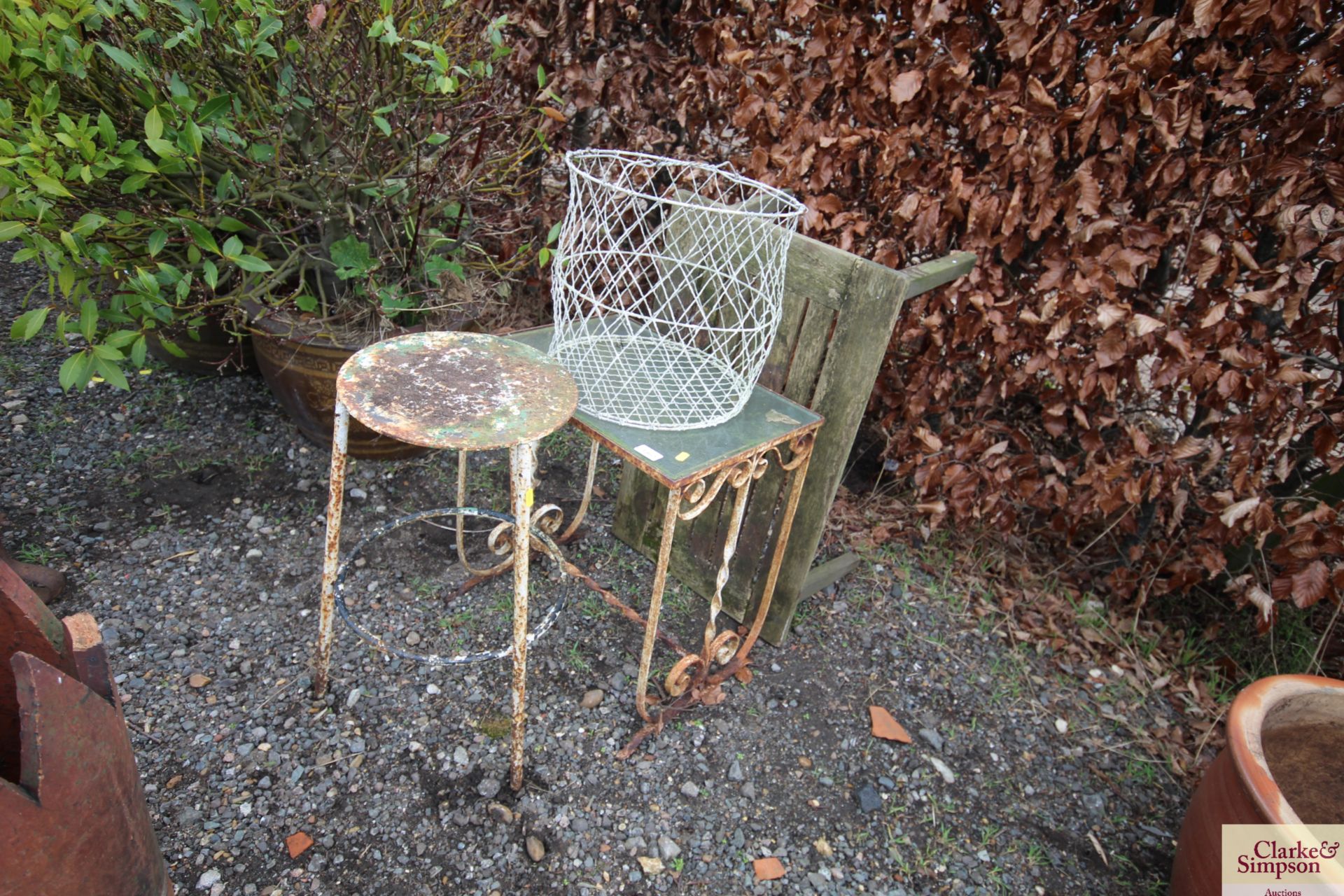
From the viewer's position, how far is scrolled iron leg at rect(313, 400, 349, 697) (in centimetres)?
178

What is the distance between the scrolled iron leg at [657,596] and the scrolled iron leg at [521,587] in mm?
315

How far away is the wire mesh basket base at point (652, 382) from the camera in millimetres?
1946

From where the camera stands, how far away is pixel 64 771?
3.49 feet

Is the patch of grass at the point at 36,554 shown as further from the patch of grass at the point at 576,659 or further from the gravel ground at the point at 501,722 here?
the patch of grass at the point at 576,659

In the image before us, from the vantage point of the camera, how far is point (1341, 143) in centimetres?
211

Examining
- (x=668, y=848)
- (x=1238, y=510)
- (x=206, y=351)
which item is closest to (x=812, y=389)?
(x=668, y=848)

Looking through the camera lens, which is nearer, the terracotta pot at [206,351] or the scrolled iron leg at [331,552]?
the scrolled iron leg at [331,552]

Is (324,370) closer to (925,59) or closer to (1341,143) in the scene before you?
(925,59)

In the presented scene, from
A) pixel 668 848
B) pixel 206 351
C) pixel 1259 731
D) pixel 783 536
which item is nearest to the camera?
pixel 1259 731

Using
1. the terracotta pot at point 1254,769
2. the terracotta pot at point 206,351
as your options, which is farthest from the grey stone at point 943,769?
the terracotta pot at point 206,351

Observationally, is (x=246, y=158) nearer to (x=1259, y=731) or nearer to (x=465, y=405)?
(x=465, y=405)

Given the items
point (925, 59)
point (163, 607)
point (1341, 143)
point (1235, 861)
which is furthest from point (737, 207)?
point (163, 607)

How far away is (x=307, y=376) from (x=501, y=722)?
150cm

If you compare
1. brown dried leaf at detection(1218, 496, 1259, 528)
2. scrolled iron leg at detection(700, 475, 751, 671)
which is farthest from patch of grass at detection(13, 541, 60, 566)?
brown dried leaf at detection(1218, 496, 1259, 528)
